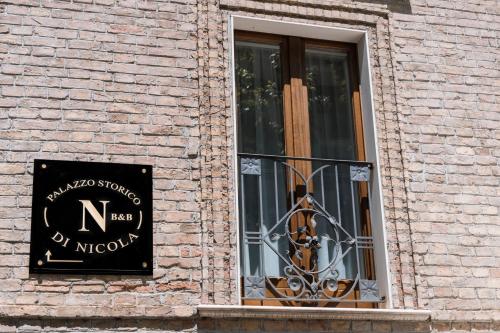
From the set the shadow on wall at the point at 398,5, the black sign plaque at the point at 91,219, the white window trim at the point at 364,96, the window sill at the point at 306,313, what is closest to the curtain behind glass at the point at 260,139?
the white window trim at the point at 364,96

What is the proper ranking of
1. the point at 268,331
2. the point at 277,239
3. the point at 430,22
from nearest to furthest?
1. the point at 268,331
2. the point at 277,239
3. the point at 430,22

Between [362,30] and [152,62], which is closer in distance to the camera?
[152,62]

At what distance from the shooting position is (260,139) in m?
7.12

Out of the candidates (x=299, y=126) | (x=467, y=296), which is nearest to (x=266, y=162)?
(x=299, y=126)

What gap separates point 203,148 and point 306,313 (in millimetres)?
1426

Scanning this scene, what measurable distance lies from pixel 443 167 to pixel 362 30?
1.32 meters

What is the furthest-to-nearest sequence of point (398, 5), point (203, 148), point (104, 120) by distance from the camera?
point (398, 5), point (203, 148), point (104, 120)

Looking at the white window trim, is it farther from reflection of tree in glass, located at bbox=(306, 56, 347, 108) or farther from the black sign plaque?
the black sign plaque

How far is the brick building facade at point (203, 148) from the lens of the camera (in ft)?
20.1

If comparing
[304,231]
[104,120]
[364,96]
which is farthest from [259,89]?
[104,120]

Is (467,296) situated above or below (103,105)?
below

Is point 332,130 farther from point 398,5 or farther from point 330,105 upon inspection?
point 398,5

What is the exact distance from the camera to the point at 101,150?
6.44 metres

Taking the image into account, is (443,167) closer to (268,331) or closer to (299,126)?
(299,126)
